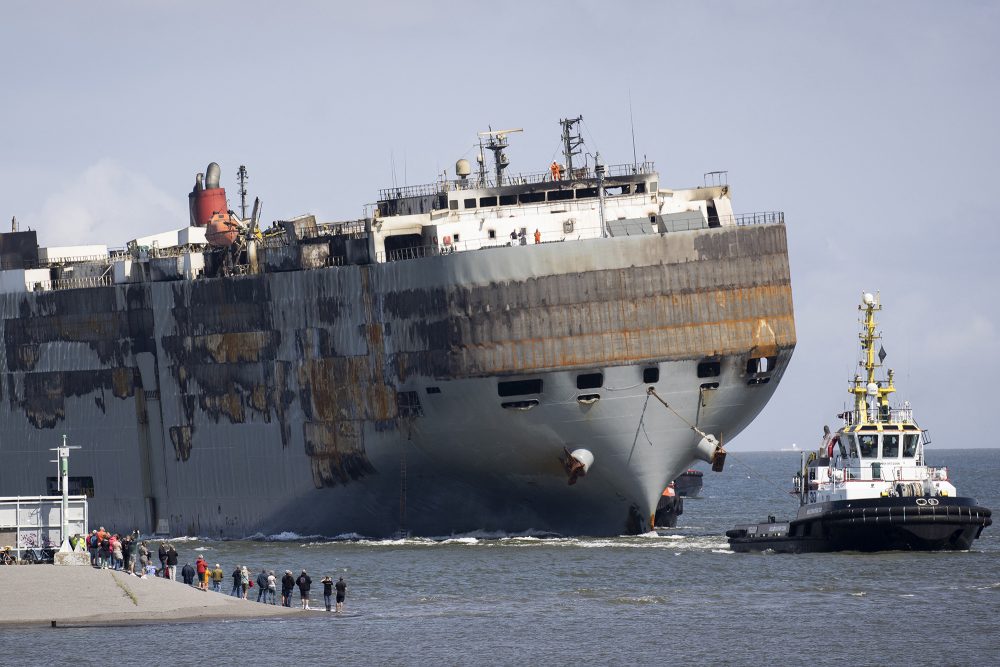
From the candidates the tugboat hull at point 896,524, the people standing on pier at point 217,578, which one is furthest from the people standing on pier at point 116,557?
the tugboat hull at point 896,524

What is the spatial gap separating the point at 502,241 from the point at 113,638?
2657cm

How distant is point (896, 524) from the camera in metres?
60.2

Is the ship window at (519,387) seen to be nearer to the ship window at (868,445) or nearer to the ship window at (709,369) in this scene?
the ship window at (709,369)

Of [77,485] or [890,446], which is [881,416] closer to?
[890,446]

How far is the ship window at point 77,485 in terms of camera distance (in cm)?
8081

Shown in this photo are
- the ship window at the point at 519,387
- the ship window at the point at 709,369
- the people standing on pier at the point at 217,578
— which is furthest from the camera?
the ship window at the point at 709,369

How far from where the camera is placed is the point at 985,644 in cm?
4416

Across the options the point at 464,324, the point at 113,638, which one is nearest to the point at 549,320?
the point at 464,324

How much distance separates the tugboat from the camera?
198 feet

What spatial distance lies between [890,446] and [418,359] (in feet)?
56.2

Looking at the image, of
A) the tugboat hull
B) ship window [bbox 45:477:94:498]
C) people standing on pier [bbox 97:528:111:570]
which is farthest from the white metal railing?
ship window [bbox 45:477:94:498]

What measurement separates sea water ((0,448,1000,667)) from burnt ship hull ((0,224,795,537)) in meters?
2.88

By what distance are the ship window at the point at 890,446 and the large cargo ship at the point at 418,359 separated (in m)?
5.86

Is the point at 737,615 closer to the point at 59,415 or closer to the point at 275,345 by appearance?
the point at 275,345
